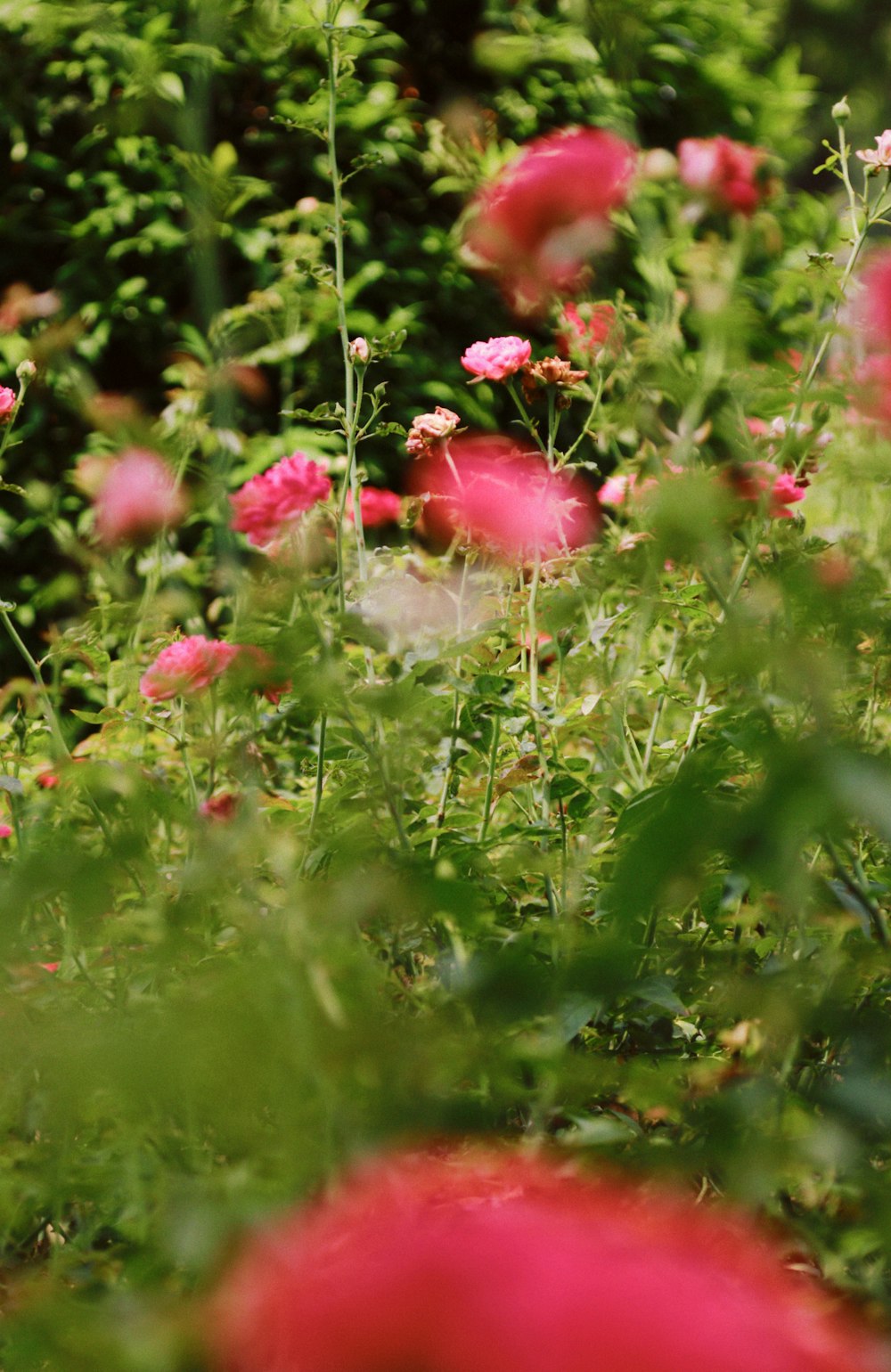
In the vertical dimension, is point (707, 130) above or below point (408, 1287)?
below

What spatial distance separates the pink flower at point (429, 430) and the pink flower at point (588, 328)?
16 centimetres

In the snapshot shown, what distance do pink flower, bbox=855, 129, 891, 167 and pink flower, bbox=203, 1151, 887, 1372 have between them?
1.22 metres

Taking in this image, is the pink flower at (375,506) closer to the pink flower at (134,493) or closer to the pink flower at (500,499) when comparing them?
the pink flower at (500,499)

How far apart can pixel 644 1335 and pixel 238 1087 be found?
273 mm

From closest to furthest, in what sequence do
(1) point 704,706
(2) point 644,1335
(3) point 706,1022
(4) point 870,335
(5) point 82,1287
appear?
1. (2) point 644,1335
2. (5) point 82,1287
3. (4) point 870,335
4. (3) point 706,1022
5. (1) point 704,706

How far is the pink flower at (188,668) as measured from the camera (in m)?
1.06

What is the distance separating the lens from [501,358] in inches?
56.7

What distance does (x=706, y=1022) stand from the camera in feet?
3.54

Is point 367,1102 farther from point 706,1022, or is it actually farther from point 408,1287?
point 706,1022

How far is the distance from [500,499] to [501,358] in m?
0.32

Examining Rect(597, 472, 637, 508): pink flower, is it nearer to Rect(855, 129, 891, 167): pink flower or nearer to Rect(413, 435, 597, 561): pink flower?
Rect(413, 435, 597, 561): pink flower

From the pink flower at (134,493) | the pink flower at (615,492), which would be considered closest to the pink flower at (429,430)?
the pink flower at (615,492)

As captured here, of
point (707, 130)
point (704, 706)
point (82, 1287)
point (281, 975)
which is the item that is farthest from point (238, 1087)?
point (707, 130)

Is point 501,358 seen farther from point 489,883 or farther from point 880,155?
point 489,883
